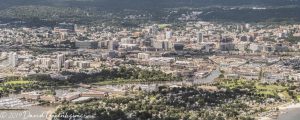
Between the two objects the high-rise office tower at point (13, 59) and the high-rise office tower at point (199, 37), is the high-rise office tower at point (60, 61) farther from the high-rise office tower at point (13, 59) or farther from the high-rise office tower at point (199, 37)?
the high-rise office tower at point (199, 37)

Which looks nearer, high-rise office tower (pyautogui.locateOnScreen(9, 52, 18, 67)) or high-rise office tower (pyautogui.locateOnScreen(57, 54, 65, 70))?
high-rise office tower (pyautogui.locateOnScreen(57, 54, 65, 70))

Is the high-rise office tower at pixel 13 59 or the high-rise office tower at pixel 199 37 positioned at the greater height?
the high-rise office tower at pixel 13 59

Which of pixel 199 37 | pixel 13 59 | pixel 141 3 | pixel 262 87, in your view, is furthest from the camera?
pixel 141 3

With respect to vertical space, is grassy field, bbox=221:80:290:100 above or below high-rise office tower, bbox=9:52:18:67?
below

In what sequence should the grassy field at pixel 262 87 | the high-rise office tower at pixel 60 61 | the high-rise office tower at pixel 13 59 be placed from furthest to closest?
1. the high-rise office tower at pixel 13 59
2. the high-rise office tower at pixel 60 61
3. the grassy field at pixel 262 87

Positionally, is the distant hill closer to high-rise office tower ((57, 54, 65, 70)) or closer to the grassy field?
high-rise office tower ((57, 54, 65, 70))

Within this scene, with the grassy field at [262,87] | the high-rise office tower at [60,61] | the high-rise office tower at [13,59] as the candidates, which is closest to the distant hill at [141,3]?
A: the high-rise office tower at [13,59]

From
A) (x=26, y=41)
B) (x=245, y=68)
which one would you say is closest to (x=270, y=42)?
(x=245, y=68)

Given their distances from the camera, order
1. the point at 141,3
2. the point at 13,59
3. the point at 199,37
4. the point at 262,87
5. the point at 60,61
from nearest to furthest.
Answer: the point at 262,87 → the point at 60,61 → the point at 13,59 → the point at 199,37 → the point at 141,3

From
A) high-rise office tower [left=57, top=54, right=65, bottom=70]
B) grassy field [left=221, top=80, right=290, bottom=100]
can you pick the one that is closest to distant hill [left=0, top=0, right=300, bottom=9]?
high-rise office tower [left=57, top=54, right=65, bottom=70]

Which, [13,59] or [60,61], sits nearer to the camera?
[60,61]

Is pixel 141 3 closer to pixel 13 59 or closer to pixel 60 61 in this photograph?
pixel 13 59

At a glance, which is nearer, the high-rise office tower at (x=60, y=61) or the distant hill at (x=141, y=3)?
the high-rise office tower at (x=60, y=61)

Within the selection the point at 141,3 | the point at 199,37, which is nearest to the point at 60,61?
the point at 199,37
